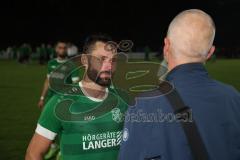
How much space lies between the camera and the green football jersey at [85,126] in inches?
165

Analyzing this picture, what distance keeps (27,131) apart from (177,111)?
30.0 feet

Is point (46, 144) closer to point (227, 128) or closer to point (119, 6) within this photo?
point (227, 128)

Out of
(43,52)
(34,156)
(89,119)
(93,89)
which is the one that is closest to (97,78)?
(93,89)

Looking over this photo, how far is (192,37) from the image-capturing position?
2.66 m

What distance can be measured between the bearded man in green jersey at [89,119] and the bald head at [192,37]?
1.70 m

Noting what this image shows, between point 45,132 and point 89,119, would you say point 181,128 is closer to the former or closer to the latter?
point 45,132

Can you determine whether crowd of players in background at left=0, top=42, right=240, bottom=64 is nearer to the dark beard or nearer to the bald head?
the dark beard

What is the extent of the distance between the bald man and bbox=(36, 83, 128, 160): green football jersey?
1.69 metres

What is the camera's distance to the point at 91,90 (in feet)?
14.6

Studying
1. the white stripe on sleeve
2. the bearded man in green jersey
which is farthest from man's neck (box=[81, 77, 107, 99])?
the white stripe on sleeve

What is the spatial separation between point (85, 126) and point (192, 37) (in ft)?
6.15

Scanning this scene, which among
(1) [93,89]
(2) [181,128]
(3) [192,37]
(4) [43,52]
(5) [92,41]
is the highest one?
(3) [192,37]

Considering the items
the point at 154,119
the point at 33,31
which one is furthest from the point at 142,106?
the point at 33,31

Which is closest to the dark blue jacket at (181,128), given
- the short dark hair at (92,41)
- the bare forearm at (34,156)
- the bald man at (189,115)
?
the bald man at (189,115)
